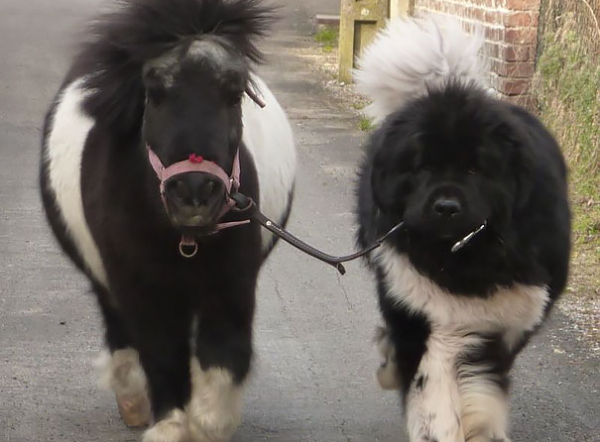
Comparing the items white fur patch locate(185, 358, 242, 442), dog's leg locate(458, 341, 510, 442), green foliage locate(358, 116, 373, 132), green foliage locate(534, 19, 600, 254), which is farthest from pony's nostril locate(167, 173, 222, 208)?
green foliage locate(358, 116, 373, 132)

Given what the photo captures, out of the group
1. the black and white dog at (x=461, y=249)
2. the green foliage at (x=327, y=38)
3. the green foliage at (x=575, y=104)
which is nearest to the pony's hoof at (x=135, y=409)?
the black and white dog at (x=461, y=249)

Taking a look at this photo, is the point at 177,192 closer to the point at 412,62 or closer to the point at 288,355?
the point at 412,62

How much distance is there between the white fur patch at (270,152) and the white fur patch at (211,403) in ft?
2.66

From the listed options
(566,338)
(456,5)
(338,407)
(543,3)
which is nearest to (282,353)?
(338,407)

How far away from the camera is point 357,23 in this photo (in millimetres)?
15352

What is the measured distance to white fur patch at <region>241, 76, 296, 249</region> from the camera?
5.08m

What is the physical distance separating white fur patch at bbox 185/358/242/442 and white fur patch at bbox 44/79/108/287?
0.66 metres

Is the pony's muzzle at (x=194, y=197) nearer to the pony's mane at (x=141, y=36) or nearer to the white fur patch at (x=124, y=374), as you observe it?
the pony's mane at (x=141, y=36)

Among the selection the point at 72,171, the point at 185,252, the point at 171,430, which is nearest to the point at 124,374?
the point at 171,430

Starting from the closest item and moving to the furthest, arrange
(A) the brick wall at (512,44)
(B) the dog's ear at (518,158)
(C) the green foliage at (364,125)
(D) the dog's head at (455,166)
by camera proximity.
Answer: (D) the dog's head at (455,166), (B) the dog's ear at (518,158), (A) the brick wall at (512,44), (C) the green foliage at (364,125)

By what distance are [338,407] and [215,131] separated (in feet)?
6.31

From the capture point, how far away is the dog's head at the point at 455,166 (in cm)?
414

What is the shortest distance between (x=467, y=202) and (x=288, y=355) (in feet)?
7.91

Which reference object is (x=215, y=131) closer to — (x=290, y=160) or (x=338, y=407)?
(x=290, y=160)
